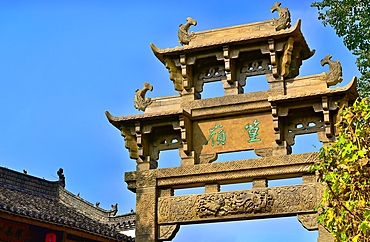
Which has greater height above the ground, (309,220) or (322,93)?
(322,93)

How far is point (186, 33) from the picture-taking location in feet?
38.7

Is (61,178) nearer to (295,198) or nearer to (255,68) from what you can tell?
(255,68)

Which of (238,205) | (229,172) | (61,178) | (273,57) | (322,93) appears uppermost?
(61,178)

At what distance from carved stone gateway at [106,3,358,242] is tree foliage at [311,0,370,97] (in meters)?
3.00

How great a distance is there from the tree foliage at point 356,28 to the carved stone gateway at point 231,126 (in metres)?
3.00

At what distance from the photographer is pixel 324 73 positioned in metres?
10.7

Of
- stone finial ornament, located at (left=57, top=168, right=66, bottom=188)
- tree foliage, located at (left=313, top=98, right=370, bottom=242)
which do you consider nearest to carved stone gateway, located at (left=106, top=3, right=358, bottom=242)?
tree foliage, located at (left=313, top=98, right=370, bottom=242)

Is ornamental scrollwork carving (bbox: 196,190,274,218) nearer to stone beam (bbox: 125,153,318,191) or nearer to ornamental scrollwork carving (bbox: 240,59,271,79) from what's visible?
stone beam (bbox: 125,153,318,191)

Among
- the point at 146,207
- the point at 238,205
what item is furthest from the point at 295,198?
the point at 146,207

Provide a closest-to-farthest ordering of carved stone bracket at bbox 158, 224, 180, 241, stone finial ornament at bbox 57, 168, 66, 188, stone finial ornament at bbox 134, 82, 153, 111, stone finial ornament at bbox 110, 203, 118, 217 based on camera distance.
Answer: carved stone bracket at bbox 158, 224, 180, 241
stone finial ornament at bbox 134, 82, 153, 111
stone finial ornament at bbox 57, 168, 66, 188
stone finial ornament at bbox 110, 203, 118, 217

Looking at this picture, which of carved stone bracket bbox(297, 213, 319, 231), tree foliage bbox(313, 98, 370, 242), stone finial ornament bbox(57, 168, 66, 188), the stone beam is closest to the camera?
tree foliage bbox(313, 98, 370, 242)

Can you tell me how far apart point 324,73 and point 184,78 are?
248cm

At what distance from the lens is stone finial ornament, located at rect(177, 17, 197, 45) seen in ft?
38.5

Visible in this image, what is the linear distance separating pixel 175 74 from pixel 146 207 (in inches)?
96.9
